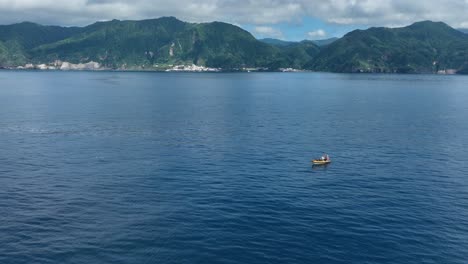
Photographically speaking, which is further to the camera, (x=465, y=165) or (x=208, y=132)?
(x=208, y=132)

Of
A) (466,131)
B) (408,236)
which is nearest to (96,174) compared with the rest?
(408,236)

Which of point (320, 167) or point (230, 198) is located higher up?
point (320, 167)

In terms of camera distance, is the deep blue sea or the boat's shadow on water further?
the boat's shadow on water

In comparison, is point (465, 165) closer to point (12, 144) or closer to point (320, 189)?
point (320, 189)

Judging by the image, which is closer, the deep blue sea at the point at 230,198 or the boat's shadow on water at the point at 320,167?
the deep blue sea at the point at 230,198

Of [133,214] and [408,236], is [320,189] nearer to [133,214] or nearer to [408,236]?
[408,236]

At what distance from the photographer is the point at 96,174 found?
113625 mm

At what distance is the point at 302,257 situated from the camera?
69.1 meters

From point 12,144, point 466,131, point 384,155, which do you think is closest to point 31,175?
point 12,144

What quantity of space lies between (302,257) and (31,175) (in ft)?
261

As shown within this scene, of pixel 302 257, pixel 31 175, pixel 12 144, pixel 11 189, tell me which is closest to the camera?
pixel 302 257

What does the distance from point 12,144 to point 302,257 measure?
12083 cm

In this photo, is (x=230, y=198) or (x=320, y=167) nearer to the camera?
(x=230, y=198)

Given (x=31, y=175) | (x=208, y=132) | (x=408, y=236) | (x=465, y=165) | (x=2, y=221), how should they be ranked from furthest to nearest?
(x=208, y=132) → (x=465, y=165) → (x=31, y=175) → (x=2, y=221) → (x=408, y=236)
